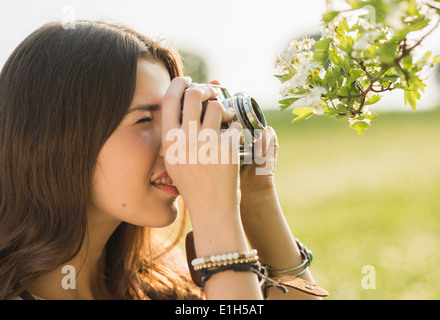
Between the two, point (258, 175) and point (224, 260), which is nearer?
point (224, 260)

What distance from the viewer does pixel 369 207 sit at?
8.90 meters

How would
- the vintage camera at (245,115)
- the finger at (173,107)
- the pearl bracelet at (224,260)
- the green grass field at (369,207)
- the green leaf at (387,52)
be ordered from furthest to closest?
1. the green grass field at (369,207)
2. the vintage camera at (245,115)
3. the finger at (173,107)
4. the pearl bracelet at (224,260)
5. the green leaf at (387,52)

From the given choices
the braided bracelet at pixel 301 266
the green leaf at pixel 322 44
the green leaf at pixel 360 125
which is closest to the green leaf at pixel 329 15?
the green leaf at pixel 322 44

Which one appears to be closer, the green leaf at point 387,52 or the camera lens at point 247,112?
the green leaf at point 387,52

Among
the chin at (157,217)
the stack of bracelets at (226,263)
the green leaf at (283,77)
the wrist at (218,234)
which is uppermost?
the green leaf at (283,77)

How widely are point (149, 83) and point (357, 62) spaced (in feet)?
2.29

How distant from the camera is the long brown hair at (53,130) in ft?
5.32

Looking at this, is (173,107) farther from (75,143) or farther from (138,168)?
(75,143)

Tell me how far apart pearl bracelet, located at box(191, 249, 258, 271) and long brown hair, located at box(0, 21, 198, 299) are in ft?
1.55

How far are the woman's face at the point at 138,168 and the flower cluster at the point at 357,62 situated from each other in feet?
1.46

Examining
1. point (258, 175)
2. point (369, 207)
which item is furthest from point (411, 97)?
point (369, 207)

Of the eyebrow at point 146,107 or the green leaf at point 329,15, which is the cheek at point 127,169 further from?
the green leaf at point 329,15
